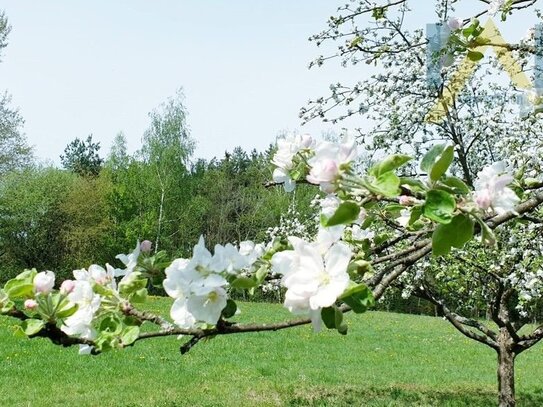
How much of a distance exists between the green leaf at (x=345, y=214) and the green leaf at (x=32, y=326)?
0.52m

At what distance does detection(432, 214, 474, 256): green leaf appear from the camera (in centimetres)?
89

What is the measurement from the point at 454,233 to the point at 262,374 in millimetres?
7922

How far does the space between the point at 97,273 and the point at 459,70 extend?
4411 millimetres

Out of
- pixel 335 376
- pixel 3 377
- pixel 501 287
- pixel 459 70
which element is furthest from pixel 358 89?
pixel 3 377


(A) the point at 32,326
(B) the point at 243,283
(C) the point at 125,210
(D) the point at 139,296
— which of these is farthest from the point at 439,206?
(C) the point at 125,210

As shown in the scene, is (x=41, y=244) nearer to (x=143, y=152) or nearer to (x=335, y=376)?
(x=143, y=152)

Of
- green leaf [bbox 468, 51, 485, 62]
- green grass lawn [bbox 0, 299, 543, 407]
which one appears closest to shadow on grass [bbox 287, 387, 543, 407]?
green grass lawn [bbox 0, 299, 543, 407]

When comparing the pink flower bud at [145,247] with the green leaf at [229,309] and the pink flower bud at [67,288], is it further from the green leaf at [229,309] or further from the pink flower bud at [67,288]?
the green leaf at [229,309]

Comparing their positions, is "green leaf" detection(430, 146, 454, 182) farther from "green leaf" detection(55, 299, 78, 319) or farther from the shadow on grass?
the shadow on grass

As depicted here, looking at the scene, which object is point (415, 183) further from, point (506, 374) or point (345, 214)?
point (506, 374)

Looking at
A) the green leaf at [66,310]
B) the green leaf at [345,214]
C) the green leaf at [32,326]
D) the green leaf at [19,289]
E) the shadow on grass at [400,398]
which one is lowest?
the shadow on grass at [400,398]

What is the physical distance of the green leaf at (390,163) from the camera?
0.90 meters

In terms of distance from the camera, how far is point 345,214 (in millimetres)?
879

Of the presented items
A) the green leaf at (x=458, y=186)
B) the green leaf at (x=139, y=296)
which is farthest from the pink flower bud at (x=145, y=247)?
the green leaf at (x=458, y=186)
